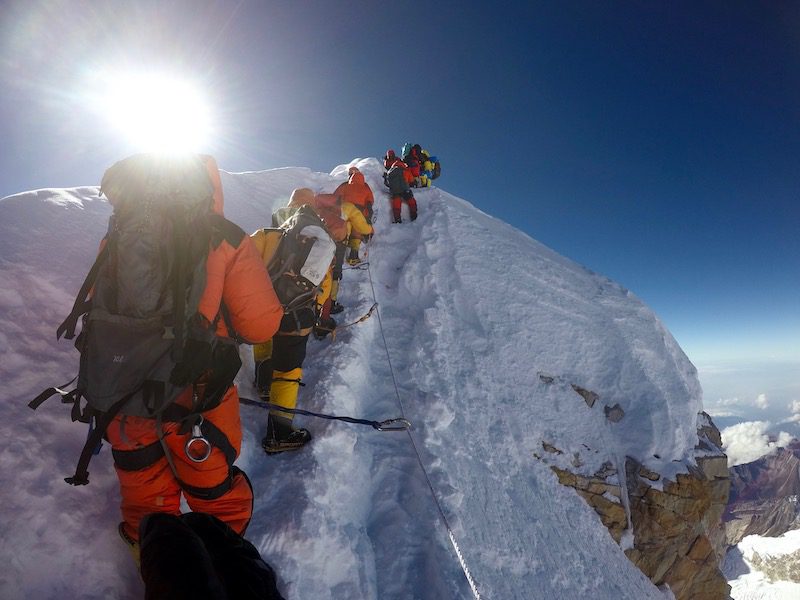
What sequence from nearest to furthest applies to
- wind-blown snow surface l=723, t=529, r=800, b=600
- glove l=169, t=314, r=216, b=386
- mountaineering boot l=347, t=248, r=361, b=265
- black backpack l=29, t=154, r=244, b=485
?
black backpack l=29, t=154, r=244, b=485, glove l=169, t=314, r=216, b=386, mountaineering boot l=347, t=248, r=361, b=265, wind-blown snow surface l=723, t=529, r=800, b=600

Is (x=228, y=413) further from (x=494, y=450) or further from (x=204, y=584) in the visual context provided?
(x=494, y=450)

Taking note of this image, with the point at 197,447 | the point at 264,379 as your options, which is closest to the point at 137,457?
the point at 197,447

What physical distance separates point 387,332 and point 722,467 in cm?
706

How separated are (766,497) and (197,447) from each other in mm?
162705

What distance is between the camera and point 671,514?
6242 millimetres

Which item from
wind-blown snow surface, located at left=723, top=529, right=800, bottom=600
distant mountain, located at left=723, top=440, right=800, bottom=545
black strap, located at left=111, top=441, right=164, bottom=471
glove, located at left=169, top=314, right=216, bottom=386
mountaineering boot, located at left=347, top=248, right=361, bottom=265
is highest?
mountaineering boot, located at left=347, top=248, right=361, bottom=265

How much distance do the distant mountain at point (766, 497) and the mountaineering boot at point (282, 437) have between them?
106699mm

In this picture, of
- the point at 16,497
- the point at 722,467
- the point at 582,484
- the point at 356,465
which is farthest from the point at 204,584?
the point at 722,467

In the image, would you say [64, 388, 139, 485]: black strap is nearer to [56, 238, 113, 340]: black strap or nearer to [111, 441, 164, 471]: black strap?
[111, 441, 164, 471]: black strap

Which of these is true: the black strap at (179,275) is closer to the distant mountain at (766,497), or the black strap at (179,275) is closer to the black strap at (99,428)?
the black strap at (99,428)

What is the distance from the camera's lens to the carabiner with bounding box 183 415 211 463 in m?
2.11

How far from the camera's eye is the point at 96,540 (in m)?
2.24

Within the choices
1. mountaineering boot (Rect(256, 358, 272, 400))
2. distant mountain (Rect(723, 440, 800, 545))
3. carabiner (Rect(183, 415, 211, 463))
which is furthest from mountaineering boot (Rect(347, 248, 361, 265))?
distant mountain (Rect(723, 440, 800, 545))

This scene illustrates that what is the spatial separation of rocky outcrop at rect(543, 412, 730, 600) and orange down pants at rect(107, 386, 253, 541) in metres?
4.94
